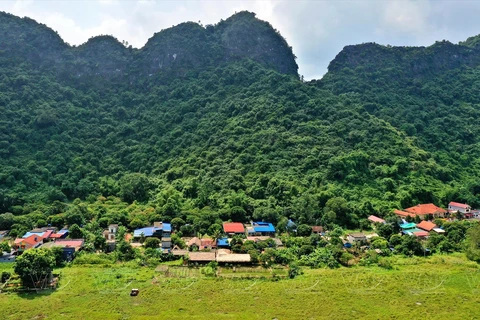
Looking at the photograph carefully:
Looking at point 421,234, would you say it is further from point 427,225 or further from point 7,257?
point 7,257

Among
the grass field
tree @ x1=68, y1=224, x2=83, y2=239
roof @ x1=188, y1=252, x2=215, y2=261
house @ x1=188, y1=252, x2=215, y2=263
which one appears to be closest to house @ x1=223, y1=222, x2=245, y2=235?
roof @ x1=188, y1=252, x2=215, y2=261

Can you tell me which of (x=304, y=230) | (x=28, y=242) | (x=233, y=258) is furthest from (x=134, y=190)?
(x=304, y=230)

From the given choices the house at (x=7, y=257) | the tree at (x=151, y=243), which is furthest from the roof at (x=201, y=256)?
the house at (x=7, y=257)

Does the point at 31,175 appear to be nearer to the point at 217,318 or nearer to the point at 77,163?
the point at 77,163

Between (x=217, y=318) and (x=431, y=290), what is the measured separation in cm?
A: 1632

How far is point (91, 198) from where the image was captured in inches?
2045

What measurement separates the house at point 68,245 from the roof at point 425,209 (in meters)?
38.5

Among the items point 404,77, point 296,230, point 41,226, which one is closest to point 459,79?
point 404,77

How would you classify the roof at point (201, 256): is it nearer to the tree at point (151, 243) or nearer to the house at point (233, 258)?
the house at point (233, 258)

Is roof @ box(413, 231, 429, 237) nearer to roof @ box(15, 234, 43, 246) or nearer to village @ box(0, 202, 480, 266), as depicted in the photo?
village @ box(0, 202, 480, 266)

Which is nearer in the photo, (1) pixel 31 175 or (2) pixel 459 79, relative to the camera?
(1) pixel 31 175

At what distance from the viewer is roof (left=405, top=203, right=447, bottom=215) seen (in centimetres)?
4725

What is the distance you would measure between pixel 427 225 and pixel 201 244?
25.5 meters

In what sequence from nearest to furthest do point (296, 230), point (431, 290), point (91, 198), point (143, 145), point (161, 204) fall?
point (431, 290), point (296, 230), point (161, 204), point (91, 198), point (143, 145)
